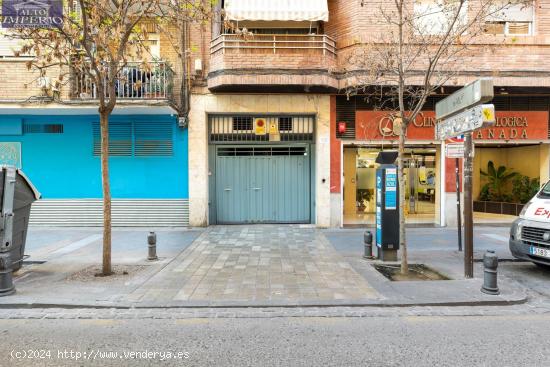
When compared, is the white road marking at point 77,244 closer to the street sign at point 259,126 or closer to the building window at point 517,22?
the street sign at point 259,126

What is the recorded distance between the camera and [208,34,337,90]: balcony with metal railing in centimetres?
1068

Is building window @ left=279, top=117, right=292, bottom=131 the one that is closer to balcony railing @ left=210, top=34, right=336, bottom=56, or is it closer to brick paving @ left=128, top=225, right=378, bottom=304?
balcony railing @ left=210, top=34, right=336, bottom=56

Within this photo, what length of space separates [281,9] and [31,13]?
634 cm

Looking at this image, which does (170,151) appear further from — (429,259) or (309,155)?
(429,259)

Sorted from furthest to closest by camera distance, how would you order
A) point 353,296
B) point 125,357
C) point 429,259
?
point 429,259 → point 353,296 → point 125,357

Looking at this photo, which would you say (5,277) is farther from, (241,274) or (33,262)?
(241,274)

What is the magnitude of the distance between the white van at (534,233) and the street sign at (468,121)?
2.11m

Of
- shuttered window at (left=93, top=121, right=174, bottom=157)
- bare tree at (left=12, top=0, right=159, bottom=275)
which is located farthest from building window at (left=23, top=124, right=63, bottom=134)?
bare tree at (left=12, top=0, right=159, bottom=275)

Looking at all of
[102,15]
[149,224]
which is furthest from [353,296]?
[149,224]

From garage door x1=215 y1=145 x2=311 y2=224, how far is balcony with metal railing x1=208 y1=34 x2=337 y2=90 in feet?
7.69

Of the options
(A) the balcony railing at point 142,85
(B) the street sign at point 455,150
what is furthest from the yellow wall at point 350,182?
(A) the balcony railing at point 142,85

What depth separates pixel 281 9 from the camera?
34.6 feet

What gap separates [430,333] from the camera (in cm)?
430

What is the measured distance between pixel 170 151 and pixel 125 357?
8.81m
